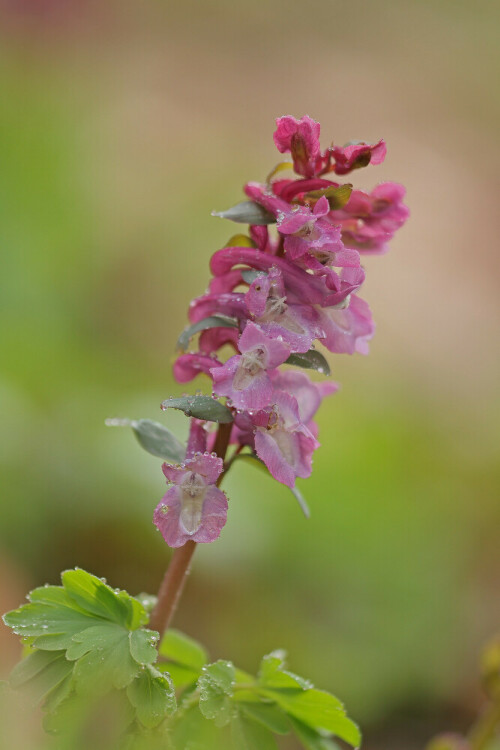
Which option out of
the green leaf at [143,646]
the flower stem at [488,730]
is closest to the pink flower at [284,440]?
the green leaf at [143,646]

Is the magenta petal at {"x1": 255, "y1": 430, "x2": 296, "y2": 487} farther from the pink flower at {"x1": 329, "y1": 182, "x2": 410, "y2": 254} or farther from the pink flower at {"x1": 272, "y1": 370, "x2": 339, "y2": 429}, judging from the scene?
the pink flower at {"x1": 329, "y1": 182, "x2": 410, "y2": 254}

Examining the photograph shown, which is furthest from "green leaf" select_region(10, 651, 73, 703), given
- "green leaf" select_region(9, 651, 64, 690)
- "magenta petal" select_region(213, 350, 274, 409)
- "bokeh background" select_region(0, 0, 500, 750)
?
"bokeh background" select_region(0, 0, 500, 750)

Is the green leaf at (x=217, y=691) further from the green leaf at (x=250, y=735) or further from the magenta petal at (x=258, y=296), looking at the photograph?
the magenta petal at (x=258, y=296)

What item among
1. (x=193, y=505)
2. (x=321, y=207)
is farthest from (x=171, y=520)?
(x=321, y=207)

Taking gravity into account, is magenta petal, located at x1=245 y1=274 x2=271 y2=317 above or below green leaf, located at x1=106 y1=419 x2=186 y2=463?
above

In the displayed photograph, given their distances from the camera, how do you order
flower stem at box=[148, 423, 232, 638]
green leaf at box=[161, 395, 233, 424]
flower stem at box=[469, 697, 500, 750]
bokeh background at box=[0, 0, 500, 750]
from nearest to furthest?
green leaf at box=[161, 395, 233, 424], flower stem at box=[148, 423, 232, 638], flower stem at box=[469, 697, 500, 750], bokeh background at box=[0, 0, 500, 750]

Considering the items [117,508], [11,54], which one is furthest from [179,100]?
[117,508]

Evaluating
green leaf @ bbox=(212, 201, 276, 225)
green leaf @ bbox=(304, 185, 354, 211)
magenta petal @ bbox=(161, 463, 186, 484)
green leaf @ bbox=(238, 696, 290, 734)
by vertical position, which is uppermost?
green leaf @ bbox=(304, 185, 354, 211)
